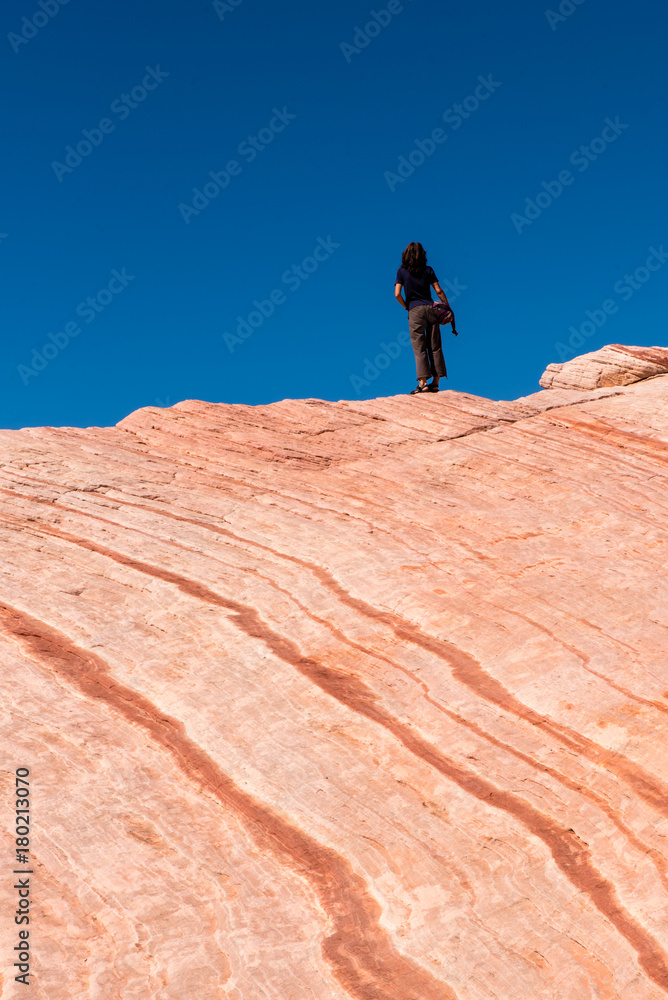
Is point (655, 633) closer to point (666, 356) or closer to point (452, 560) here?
point (452, 560)

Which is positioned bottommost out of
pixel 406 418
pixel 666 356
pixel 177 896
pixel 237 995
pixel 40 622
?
pixel 237 995

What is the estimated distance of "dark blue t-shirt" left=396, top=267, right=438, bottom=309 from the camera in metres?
16.7

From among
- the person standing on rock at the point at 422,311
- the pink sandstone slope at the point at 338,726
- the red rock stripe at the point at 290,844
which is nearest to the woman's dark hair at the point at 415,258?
the person standing on rock at the point at 422,311

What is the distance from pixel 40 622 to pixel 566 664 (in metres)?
5.33

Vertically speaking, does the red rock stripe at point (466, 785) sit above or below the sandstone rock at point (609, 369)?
below

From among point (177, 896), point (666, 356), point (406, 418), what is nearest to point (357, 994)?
point (177, 896)

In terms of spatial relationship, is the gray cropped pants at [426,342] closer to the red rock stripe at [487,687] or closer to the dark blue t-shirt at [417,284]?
the dark blue t-shirt at [417,284]

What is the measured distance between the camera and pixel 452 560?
9734 millimetres

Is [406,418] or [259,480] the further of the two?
[406,418]

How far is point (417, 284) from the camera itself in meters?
16.7

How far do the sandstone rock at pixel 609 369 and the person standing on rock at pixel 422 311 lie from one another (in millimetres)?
2840

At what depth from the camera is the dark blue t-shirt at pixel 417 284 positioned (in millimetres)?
16688

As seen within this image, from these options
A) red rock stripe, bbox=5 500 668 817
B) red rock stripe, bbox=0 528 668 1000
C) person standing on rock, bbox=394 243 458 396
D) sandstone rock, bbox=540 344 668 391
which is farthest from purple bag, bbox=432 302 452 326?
red rock stripe, bbox=0 528 668 1000

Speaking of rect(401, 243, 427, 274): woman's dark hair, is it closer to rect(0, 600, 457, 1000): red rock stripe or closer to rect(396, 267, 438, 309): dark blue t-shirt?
rect(396, 267, 438, 309): dark blue t-shirt
